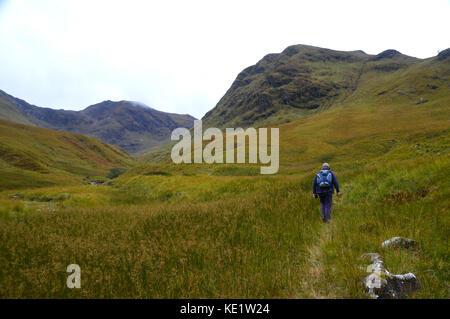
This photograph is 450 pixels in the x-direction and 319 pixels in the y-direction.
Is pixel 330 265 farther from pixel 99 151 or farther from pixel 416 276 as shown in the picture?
pixel 99 151

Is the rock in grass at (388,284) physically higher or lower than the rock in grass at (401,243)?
lower

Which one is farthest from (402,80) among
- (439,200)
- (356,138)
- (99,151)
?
(99,151)

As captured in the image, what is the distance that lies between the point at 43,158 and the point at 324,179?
338 ft

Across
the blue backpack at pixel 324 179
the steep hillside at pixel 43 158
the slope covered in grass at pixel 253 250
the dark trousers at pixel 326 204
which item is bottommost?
the slope covered in grass at pixel 253 250

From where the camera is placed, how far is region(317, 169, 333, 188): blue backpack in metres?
7.20

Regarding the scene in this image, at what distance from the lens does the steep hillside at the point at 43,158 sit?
48.3 metres

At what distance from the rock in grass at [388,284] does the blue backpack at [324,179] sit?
407 cm

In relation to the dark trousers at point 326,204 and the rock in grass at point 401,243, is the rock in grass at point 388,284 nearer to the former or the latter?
the rock in grass at point 401,243

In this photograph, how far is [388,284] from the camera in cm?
308

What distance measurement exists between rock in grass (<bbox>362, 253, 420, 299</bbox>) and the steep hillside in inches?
1978

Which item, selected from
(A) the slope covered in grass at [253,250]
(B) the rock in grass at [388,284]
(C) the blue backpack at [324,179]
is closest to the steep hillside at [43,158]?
(A) the slope covered in grass at [253,250]

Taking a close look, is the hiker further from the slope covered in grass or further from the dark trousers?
the slope covered in grass

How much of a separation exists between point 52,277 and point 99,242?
5.60 feet
